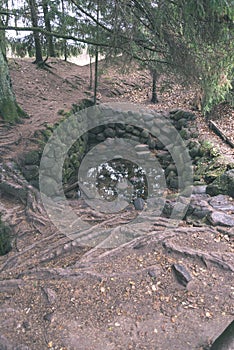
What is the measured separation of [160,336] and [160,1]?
3.42 metres

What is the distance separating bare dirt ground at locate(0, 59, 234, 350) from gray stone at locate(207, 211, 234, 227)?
15 cm

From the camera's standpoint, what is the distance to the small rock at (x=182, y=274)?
9.52 feet

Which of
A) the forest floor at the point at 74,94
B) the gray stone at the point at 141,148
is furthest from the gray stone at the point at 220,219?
the gray stone at the point at 141,148

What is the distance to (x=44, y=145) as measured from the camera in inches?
263

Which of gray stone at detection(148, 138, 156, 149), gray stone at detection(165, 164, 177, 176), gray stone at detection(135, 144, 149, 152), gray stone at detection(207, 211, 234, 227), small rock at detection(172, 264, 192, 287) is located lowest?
gray stone at detection(165, 164, 177, 176)

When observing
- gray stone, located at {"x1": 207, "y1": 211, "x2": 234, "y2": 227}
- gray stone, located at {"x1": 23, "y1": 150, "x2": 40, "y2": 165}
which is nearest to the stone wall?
gray stone, located at {"x1": 23, "y1": 150, "x2": 40, "y2": 165}

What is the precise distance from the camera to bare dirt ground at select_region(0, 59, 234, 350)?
243 cm

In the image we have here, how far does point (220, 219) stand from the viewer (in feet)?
13.1

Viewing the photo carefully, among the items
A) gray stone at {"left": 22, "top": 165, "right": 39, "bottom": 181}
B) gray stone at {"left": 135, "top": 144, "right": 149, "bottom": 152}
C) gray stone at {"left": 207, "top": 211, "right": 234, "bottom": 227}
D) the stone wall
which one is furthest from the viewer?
gray stone at {"left": 135, "top": 144, "right": 149, "bottom": 152}

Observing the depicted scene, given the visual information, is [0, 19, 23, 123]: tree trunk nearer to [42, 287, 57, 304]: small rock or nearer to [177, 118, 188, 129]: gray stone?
[177, 118, 188, 129]: gray stone

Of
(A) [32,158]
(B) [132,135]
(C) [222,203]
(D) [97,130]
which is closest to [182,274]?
(C) [222,203]

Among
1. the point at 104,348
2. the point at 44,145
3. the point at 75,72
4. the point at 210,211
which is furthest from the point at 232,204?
the point at 75,72

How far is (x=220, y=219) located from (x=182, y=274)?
135 centimetres

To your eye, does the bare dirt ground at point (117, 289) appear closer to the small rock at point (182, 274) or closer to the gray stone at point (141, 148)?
the small rock at point (182, 274)
